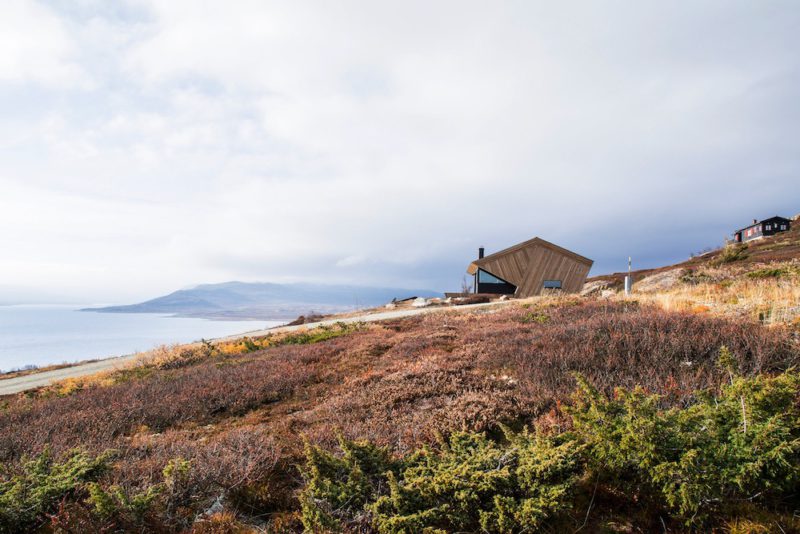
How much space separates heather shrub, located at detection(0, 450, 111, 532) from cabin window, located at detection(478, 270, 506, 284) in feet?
121

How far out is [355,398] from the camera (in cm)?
649

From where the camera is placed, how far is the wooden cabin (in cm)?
3778

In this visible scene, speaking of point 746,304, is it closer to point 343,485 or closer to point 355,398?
point 355,398

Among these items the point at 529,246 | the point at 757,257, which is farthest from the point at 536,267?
the point at 757,257

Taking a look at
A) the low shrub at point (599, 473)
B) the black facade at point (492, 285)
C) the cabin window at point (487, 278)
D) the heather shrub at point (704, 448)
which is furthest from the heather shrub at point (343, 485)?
the cabin window at point (487, 278)

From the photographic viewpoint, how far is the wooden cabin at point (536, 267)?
37781 millimetres

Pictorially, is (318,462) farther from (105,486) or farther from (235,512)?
(105,486)

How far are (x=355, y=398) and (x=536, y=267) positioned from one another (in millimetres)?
34611

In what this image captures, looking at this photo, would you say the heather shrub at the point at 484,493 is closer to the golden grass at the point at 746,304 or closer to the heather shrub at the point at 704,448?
the heather shrub at the point at 704,448

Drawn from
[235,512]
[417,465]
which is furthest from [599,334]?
[235,512]

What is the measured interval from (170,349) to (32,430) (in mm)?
10500

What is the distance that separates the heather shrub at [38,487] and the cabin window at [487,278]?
36800 mm

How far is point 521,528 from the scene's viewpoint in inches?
116

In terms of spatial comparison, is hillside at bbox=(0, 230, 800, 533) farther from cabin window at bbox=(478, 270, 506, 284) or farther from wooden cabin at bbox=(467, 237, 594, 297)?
cabin window at bbox=(478, 270, 506, 284)
